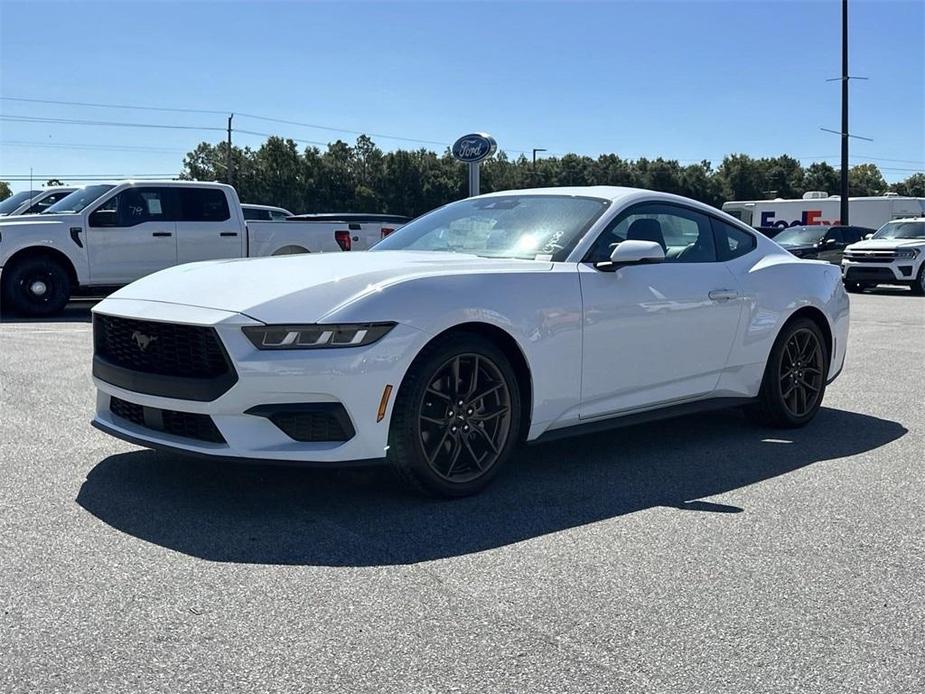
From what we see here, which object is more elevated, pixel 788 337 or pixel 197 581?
pixel 788 337

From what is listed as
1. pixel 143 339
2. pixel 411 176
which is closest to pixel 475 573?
pixel 143 339

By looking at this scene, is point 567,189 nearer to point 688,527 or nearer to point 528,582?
point 688,527

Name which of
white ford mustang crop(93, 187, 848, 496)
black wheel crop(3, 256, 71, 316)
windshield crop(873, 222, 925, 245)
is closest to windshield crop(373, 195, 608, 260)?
white ford mustang crop(93, 187, 848, 496)

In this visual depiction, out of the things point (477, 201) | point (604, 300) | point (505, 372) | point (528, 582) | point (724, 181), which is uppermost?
point (724, 181)

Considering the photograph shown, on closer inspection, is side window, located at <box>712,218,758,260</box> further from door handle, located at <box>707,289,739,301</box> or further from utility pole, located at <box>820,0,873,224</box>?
utility pole, located at <box>820,0,873,224</box>

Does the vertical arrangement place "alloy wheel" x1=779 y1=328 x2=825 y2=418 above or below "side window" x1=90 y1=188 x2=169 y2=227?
below

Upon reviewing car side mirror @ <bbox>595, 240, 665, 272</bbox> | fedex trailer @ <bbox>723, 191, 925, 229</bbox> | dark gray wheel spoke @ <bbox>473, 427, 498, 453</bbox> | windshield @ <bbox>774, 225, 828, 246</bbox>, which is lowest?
dark gray wheel spoke @ <bbox>473, 427, 498, 453</bbox>

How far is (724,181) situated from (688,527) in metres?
92.3

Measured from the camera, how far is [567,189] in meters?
5.86

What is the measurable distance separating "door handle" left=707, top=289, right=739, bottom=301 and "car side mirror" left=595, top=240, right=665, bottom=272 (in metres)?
0.74

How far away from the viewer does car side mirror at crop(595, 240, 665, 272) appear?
16.6ft

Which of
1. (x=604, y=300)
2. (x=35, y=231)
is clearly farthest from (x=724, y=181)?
A: (x=604, y=300)

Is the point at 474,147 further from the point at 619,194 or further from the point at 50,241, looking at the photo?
the point at 619,194

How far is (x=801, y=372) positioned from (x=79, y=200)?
36.2 feet
